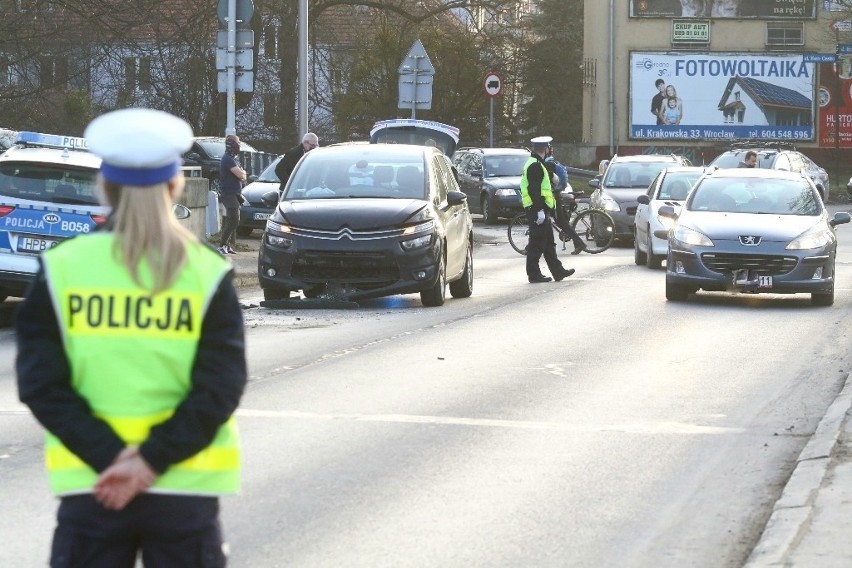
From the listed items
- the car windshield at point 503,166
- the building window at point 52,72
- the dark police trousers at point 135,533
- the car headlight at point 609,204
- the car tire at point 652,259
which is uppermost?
the building window at point 52,72

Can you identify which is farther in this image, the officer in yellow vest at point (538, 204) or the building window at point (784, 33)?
the building window at point (784, 33)

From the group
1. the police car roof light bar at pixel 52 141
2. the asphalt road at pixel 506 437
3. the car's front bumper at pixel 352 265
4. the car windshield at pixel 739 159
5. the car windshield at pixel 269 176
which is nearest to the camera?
the asphalt road at pixel 506 437

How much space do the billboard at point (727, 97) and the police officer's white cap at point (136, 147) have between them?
5658 centimetres

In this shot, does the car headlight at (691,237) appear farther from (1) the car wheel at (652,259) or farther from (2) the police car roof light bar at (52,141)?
(2) the police car roof light bar at (52,141)

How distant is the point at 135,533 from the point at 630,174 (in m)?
27.9

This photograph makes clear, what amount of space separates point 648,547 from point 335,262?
411 inches

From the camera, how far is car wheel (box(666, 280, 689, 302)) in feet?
61.3

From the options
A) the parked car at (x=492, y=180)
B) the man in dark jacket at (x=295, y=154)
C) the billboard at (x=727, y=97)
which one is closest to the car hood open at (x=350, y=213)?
the man in dark jacket at (x=295, y=154)

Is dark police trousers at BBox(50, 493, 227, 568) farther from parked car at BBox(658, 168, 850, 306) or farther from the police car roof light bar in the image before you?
parked car at BBox(658, 168, 850, 306)

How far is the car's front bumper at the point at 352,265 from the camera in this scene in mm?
16875

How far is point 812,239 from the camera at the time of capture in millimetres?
18172

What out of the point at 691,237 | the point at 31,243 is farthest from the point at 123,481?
the point at 691,237

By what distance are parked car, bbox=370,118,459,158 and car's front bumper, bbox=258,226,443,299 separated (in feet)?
58.6

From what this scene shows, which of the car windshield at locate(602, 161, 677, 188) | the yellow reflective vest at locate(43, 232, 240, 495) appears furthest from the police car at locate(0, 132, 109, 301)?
the car windshield at locate(602, 161, 677, 188)
